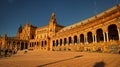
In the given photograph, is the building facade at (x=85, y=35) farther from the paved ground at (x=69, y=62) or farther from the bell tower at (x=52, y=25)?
the paved ground at (x=69, y=62)

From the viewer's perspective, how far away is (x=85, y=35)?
40.5m

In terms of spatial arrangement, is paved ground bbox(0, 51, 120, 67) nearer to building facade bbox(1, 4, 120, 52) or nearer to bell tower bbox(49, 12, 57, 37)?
building facade bbox(1, 4, 120, 52)

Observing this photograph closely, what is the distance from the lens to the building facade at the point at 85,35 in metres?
31.5

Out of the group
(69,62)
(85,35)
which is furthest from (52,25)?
(69,62)

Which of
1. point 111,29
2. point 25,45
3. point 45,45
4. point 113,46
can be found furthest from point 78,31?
point 25,45

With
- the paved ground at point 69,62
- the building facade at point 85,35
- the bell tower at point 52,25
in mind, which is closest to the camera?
the paved ground at point 69,62

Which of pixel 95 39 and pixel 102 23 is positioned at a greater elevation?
pixel 102 23

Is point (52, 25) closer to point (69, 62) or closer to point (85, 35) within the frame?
point (85, 35)

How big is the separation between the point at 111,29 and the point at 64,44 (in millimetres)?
23914

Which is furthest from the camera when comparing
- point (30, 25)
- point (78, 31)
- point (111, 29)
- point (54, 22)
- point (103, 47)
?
point (30, 25)

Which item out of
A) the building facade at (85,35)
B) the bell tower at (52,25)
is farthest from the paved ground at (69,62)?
the bell tower at (52,25)

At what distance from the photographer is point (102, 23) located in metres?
34.0

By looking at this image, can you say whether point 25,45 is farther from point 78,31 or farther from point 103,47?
point 103,47

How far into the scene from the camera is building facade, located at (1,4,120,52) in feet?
103
